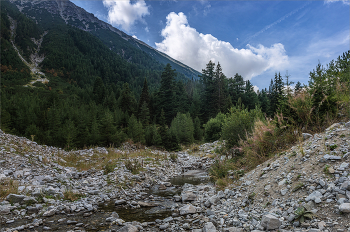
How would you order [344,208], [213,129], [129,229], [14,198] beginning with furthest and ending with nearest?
[213,129] → [14,198] → [129,229] → [344,208]

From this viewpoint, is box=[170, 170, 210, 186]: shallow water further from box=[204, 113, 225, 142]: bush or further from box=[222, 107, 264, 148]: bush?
box=[204, 113, 225, 142]: bush

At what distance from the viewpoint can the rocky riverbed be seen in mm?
4062

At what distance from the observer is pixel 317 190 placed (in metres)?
4.32

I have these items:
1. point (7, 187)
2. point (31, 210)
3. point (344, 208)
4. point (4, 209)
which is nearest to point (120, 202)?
point (31, 210)

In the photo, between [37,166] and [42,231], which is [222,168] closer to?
[42,231]

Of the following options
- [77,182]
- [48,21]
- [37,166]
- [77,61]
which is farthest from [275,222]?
[48,21]

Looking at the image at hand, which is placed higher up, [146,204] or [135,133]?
[135,133]

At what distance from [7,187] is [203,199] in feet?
24.3

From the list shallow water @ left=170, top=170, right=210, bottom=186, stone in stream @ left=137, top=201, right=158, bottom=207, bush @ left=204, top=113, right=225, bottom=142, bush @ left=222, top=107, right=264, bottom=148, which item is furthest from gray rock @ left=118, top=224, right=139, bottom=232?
bush @ left=204, top=113, right=225, bottom=142

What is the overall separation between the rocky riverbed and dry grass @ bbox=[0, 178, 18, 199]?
0.04 meters

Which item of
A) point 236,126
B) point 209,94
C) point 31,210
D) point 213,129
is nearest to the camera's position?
point 31,210

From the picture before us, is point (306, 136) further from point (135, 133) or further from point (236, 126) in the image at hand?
point (135, 133)

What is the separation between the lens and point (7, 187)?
21.4 feet

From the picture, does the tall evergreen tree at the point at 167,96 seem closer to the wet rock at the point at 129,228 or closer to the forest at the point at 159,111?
the forest at the point at 159,111
